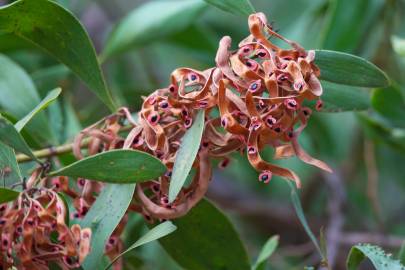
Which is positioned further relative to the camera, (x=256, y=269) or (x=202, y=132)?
(x=256, y=269)

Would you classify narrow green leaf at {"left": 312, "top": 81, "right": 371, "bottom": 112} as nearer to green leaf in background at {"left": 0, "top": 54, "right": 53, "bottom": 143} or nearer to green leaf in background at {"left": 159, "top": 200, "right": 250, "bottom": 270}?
green leaf in background at {"left": 159, "top": 200, "right": 250, "bottom": 270}

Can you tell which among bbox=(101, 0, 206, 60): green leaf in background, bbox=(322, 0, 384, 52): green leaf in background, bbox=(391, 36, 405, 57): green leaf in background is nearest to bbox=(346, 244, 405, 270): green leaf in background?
bbox=(391, 36, 405, 57): green leaf in background

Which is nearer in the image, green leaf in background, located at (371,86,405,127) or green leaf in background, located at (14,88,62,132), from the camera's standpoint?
green leaf in background, located at (14,88,62,132)

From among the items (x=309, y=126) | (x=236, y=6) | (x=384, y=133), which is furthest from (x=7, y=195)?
(x=309, y=126)

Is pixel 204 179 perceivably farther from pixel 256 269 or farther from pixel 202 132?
pixel 256 269

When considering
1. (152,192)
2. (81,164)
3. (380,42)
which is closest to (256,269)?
(152,192)

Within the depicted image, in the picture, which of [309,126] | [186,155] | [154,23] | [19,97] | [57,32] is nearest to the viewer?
[186,155]

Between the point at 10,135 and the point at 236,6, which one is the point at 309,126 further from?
the point at 10,135
